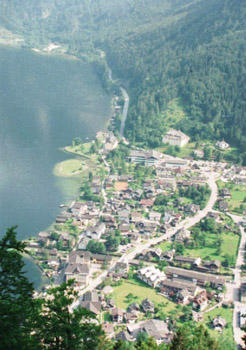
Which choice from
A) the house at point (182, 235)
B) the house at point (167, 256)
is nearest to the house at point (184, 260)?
the house at point (167, 256)

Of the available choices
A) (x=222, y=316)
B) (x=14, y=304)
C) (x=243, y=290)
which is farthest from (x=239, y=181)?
(x=14, y=304)

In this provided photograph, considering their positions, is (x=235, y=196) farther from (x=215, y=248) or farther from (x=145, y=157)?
(x=145, y=157)

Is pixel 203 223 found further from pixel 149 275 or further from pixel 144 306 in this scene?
pixel 144 306

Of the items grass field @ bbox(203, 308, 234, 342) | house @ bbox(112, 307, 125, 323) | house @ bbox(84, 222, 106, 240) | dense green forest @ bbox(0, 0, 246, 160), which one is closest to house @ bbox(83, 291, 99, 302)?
house @ bbox(112, 307, 125, 323)

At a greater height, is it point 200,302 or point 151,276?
point 151,276

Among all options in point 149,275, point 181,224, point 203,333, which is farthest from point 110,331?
point 181,224

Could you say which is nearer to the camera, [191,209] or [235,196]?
[191,209]

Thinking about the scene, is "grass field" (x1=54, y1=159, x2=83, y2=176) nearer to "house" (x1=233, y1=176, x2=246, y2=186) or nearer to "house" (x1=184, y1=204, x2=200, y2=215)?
"house" (x1=184, y1=204, x2=200, y2=215)
